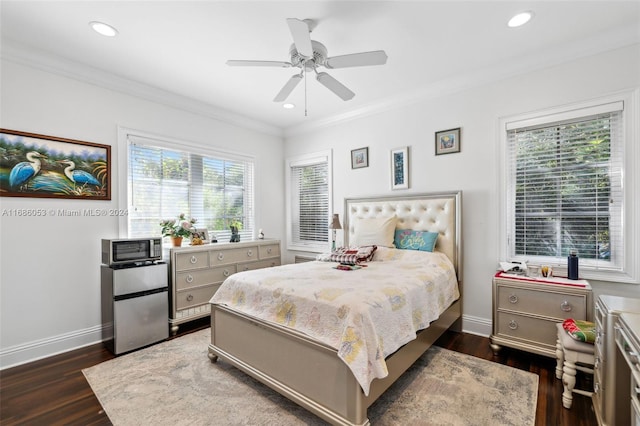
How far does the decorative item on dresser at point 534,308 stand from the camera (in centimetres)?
239

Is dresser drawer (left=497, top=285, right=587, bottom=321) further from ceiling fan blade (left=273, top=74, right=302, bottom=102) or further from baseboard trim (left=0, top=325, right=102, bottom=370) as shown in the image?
baseboard trim (left=0, top=325, right=102, bottom=370)

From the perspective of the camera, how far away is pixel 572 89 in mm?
2770

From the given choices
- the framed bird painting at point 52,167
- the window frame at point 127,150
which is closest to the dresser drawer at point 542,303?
the window frame at point 127,150

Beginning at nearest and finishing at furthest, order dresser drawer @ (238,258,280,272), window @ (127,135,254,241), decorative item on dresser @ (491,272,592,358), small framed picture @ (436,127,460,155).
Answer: decorative item on dresser @ (491,272,592,358) < small framed picture @ (436,127,460,155) < window @ (127,135,254,241) < dresser drawer @ (238,258,280,272)

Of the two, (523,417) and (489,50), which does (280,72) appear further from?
(523,417)

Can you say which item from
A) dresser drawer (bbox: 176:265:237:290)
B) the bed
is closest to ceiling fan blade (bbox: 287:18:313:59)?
the bed

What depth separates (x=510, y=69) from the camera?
3.05m

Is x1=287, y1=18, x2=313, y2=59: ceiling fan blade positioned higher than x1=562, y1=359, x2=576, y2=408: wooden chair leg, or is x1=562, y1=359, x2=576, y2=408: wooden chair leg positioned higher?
x1=287, y1=18, x2=313, y2=59: ceiling fan blade

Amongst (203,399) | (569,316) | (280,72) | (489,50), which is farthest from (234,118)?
(569,316)

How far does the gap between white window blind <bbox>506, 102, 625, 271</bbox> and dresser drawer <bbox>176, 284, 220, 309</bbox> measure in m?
3.55

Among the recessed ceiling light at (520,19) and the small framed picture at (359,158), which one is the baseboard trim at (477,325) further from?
the recessed ceiling light at (520,19)

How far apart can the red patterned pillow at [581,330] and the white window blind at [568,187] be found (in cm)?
76

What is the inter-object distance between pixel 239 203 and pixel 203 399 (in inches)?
121

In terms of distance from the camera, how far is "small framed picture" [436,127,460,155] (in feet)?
11.2
